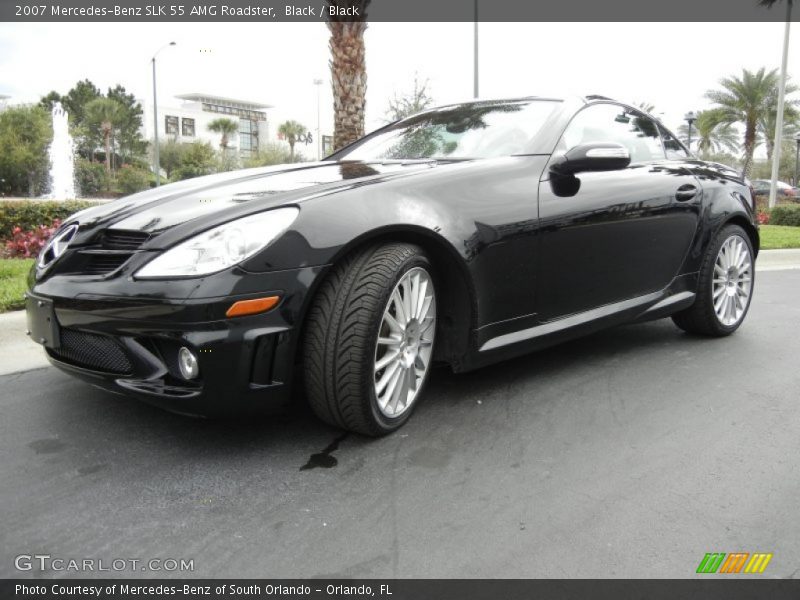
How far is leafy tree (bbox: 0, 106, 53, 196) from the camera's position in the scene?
151 ft

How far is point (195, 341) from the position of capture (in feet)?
7.75

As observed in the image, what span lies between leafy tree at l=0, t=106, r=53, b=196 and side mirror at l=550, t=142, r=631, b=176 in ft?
164

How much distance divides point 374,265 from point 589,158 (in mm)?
1226

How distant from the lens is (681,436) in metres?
2.94

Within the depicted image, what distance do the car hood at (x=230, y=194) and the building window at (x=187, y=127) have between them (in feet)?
307

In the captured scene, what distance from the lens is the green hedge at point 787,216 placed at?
1739 cm

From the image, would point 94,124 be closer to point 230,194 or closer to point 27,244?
point 27,244

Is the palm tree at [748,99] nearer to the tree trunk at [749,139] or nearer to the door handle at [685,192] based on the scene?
the tree trunk at [749,139]

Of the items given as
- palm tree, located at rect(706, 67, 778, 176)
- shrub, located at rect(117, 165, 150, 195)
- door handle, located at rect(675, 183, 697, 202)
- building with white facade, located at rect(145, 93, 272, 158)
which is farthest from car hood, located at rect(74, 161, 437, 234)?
building with white facade, located at rect(145, 93, 272, 158)

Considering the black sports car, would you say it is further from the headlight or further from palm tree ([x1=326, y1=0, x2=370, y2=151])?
palm tree ([x1=326, y1=0, x2=370, y2=151])

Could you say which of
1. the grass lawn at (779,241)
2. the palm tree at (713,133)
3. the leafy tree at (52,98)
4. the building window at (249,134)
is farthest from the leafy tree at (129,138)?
the grass lawn at (779,241)

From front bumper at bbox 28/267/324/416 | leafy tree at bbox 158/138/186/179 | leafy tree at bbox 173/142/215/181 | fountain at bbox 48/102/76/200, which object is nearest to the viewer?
front bumper at bbox 28/267/324/416

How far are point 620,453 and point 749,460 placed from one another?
1.54ft
